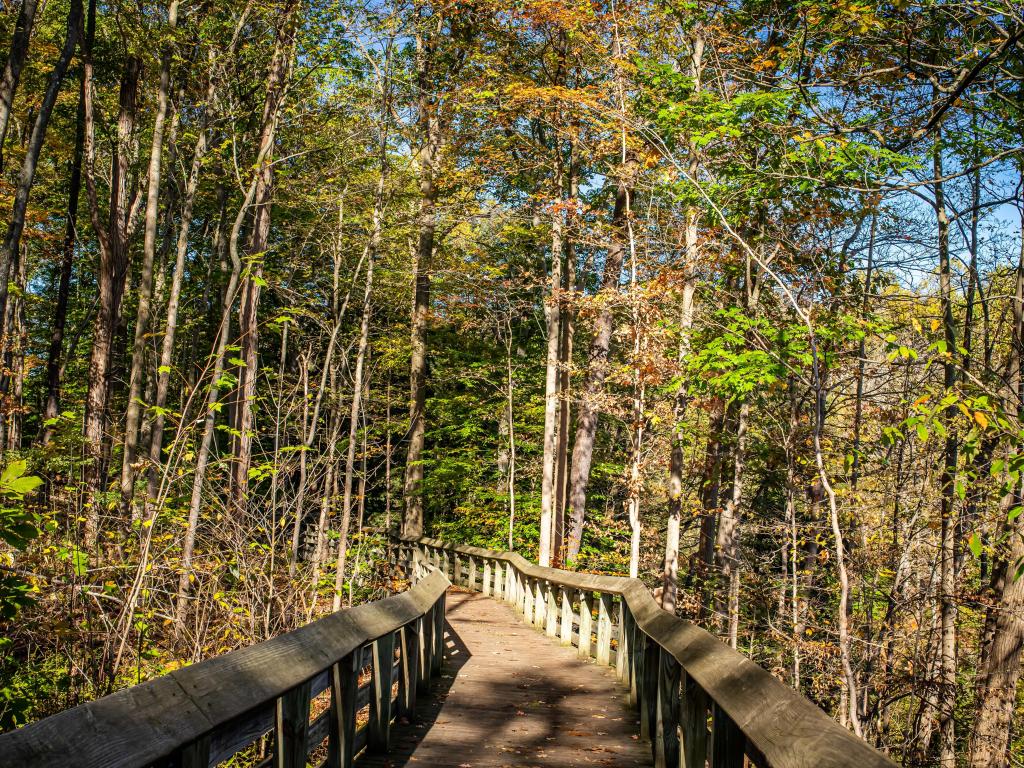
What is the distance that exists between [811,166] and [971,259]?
21.3ft

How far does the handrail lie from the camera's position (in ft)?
6.24

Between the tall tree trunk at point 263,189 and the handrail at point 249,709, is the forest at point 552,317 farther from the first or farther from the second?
the handrail at point 249,709

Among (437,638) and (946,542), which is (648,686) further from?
(946,542)

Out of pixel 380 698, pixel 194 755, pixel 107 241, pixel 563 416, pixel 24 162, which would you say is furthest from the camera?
pixel 563 416

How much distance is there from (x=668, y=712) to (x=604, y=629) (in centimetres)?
392

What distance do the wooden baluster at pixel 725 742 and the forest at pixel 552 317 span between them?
1.90 meters

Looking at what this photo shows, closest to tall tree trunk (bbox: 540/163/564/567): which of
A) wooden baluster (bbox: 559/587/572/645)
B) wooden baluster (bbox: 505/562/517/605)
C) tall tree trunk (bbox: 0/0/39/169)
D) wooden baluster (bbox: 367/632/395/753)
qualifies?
wooden baluster (bbox: 505/562/517/605)

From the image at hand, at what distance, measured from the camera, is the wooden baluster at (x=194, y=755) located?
2.39 m

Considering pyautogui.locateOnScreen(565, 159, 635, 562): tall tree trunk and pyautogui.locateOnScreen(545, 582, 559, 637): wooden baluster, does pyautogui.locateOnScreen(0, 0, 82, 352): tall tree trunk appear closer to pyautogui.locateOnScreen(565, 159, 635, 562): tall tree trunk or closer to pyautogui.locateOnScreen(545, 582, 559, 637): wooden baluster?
pyautogui.locateOnScreen(545, 582, 559, 637): wooden baluster

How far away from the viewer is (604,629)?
854 centimetres

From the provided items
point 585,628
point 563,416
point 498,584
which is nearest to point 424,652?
point 585,628

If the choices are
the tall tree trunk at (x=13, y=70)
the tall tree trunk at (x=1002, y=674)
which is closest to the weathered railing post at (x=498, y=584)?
the tall tree trunk at (x=1002, y=674)

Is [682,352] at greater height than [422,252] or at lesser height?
lesser

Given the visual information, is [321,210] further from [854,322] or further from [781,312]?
[854,322]
